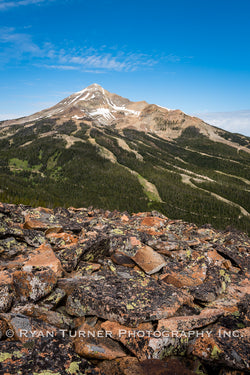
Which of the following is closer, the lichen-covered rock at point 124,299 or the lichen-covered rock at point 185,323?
the lichen-covered rock at point 185,323

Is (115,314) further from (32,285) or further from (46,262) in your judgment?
(46,262)

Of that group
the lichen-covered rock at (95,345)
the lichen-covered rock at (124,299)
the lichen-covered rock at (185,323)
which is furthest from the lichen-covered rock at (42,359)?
the lichen-covered rock at (185,323)

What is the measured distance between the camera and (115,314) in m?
7.49

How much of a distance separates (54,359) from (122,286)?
4.12 metres

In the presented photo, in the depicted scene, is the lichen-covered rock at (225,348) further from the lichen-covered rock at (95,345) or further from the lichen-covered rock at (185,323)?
the lichen-covered rock at (95,345)

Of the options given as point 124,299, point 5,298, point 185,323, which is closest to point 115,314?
point 124,299

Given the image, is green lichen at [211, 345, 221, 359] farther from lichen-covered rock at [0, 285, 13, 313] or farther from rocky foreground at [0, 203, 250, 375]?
lichen-covered rock at [0, 285, 13, 313]

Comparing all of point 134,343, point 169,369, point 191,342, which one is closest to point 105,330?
point 134,343

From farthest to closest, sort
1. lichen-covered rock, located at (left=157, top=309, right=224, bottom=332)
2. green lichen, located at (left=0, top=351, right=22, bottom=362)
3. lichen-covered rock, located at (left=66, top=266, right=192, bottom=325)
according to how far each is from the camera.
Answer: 1. lichen-covered rock, located at (left=66, top=266, right=192, bottom=325)
2. lichen-covered rock, located at (left=157, top=309, right=224, bottom=332)
3. green lichen, located at (left=0, top=351, right=22, bottom=362)

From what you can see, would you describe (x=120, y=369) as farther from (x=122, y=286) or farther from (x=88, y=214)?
(x=88, y=214)

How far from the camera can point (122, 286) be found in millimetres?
9336

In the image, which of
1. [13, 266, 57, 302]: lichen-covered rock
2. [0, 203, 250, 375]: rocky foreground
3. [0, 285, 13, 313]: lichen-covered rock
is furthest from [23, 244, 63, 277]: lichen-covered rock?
[0, 285, 13, 313]: lichen-covered rock

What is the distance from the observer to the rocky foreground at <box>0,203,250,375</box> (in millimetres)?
5824

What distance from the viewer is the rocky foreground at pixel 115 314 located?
5824 mm
